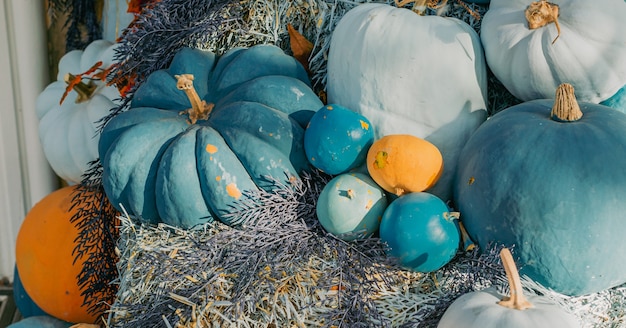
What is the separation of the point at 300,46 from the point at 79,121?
954mm

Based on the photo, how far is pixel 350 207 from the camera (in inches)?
60.2

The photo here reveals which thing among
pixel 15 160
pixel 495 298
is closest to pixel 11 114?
pixel 15 160

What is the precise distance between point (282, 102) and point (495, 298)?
77 cm

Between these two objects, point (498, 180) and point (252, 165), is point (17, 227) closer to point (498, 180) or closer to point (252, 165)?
point (252, 165)

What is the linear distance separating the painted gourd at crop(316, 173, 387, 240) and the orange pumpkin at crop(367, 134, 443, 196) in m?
0.04

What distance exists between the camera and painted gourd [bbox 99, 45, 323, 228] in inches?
64.1

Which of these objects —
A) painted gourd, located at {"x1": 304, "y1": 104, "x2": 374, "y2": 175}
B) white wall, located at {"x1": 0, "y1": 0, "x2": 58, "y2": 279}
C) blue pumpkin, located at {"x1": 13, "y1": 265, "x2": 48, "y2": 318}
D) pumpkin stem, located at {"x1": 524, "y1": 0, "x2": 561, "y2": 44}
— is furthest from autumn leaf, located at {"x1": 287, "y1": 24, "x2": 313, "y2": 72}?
white wall, located at {"x1": 0, "y1": 0, "x2": 58, "y2": 279}

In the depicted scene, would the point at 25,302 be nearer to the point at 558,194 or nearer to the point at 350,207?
the point at 350,207

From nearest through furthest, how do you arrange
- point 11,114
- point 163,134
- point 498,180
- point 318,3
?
point 498,180 < point 163,134 < point 318,3 < point 11,114

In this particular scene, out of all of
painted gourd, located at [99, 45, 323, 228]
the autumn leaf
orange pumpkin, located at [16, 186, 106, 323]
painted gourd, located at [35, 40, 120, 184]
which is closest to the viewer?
painted gourd, located at [99, 45, 323, 228]

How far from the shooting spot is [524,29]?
163 cm

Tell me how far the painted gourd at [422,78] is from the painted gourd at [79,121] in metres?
1.02

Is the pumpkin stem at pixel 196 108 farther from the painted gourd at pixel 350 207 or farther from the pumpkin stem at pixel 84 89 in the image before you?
the pumpkin stem at pixel 84 89

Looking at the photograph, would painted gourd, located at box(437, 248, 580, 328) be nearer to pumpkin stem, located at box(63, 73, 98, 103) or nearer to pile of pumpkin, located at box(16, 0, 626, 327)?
pile of pumpkin, located at box(16, 0, 626, 327)
